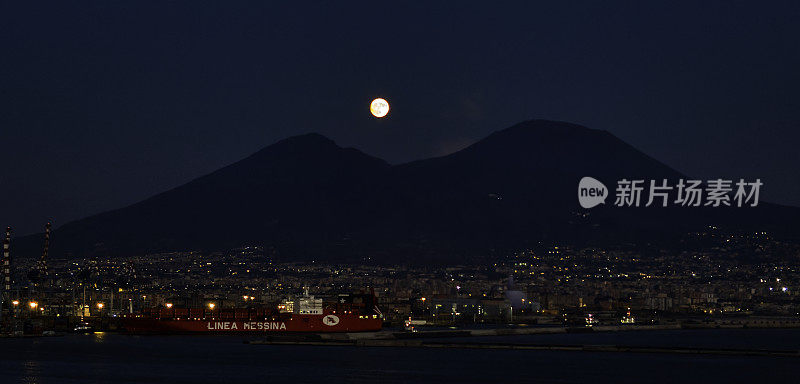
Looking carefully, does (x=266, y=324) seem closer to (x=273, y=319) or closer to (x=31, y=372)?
(x=273, y=319)

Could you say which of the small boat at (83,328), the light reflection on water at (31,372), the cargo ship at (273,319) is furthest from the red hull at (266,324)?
the light reflection on water at (31,372)

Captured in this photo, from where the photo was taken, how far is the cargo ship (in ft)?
436

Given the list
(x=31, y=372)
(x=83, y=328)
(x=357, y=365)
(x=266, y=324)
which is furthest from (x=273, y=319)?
(x=31, y=372)

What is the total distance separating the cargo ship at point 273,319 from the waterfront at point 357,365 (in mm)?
33181

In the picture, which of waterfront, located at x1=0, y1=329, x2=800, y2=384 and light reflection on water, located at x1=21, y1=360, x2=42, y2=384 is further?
waterfront, located at x1=0, y1=329, x2=800, y2=384

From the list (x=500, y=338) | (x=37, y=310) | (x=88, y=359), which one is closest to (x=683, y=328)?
(x=500, y=338)

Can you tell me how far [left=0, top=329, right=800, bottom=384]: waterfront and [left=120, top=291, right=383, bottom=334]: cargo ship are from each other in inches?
1306

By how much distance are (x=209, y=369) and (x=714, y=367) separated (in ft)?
112

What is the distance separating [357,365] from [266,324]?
6223cm

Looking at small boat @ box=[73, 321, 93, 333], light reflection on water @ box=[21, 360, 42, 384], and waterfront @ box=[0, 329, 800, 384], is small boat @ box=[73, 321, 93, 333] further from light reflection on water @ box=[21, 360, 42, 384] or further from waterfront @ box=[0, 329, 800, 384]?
light reflection on water @ box=[21, 360, 42, 384]

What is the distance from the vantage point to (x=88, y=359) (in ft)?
264

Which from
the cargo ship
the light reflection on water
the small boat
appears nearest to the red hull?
the cargo ship

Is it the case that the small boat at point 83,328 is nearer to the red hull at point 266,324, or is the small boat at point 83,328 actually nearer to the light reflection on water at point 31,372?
the red hull at point 266,324

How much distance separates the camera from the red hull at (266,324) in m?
133
